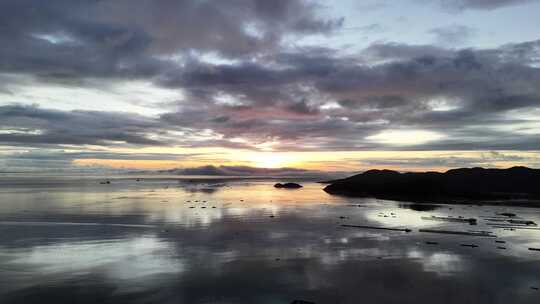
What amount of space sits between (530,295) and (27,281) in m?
37.5

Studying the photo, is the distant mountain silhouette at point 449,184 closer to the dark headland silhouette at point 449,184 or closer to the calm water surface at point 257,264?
the dark headland silhouette at point 449,184

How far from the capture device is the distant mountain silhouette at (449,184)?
438 ft

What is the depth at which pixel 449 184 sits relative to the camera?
148375 mm

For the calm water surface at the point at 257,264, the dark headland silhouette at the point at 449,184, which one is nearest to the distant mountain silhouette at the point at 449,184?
the dark headland silhouette at the point at 449,184

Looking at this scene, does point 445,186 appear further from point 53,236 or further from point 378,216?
point 53,236

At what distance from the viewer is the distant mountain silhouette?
5261 inches

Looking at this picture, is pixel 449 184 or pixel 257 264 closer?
pixel 257 264

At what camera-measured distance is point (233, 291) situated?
82.4 ft

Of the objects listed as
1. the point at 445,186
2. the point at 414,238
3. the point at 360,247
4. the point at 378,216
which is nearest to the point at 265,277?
the point at 360,247

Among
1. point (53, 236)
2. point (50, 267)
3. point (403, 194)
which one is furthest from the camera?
point (403, 194)

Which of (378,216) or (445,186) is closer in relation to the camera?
(378,216)

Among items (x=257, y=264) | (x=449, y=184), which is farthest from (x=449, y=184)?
(x=257, y=264)

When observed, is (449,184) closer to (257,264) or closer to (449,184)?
(449,184)

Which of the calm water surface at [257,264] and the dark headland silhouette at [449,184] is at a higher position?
the dark headland silhouette at [449,184]
